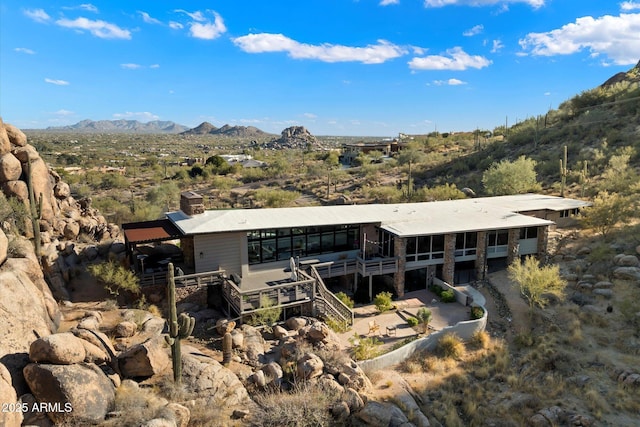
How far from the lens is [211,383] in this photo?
12641mm

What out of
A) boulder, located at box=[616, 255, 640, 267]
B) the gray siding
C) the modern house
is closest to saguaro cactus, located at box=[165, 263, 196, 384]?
the modern house

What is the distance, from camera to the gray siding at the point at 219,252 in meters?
19.2

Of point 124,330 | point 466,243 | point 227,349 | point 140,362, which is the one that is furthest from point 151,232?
point 466,243

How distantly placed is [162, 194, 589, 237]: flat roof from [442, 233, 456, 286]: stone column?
0.61 m

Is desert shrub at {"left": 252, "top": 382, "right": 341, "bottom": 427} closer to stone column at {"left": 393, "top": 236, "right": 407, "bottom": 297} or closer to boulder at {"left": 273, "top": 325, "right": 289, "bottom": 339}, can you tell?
boulder at {"left": 273, "top": 325, "right": 289, "bottom": 339}

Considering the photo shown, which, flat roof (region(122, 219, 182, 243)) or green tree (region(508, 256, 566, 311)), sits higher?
flat roof (region(122, 219, 182, 243))

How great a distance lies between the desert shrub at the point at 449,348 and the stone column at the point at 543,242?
35.7 feet

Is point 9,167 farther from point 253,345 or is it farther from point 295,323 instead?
point 295,323

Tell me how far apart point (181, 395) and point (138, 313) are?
A: 6063 mm

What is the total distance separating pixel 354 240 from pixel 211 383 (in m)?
12.4

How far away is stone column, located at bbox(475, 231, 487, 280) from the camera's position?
23297mm

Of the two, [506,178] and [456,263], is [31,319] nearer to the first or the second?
[456,263]

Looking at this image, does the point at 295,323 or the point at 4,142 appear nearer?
the point at 295,323

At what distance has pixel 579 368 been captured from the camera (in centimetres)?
1622
